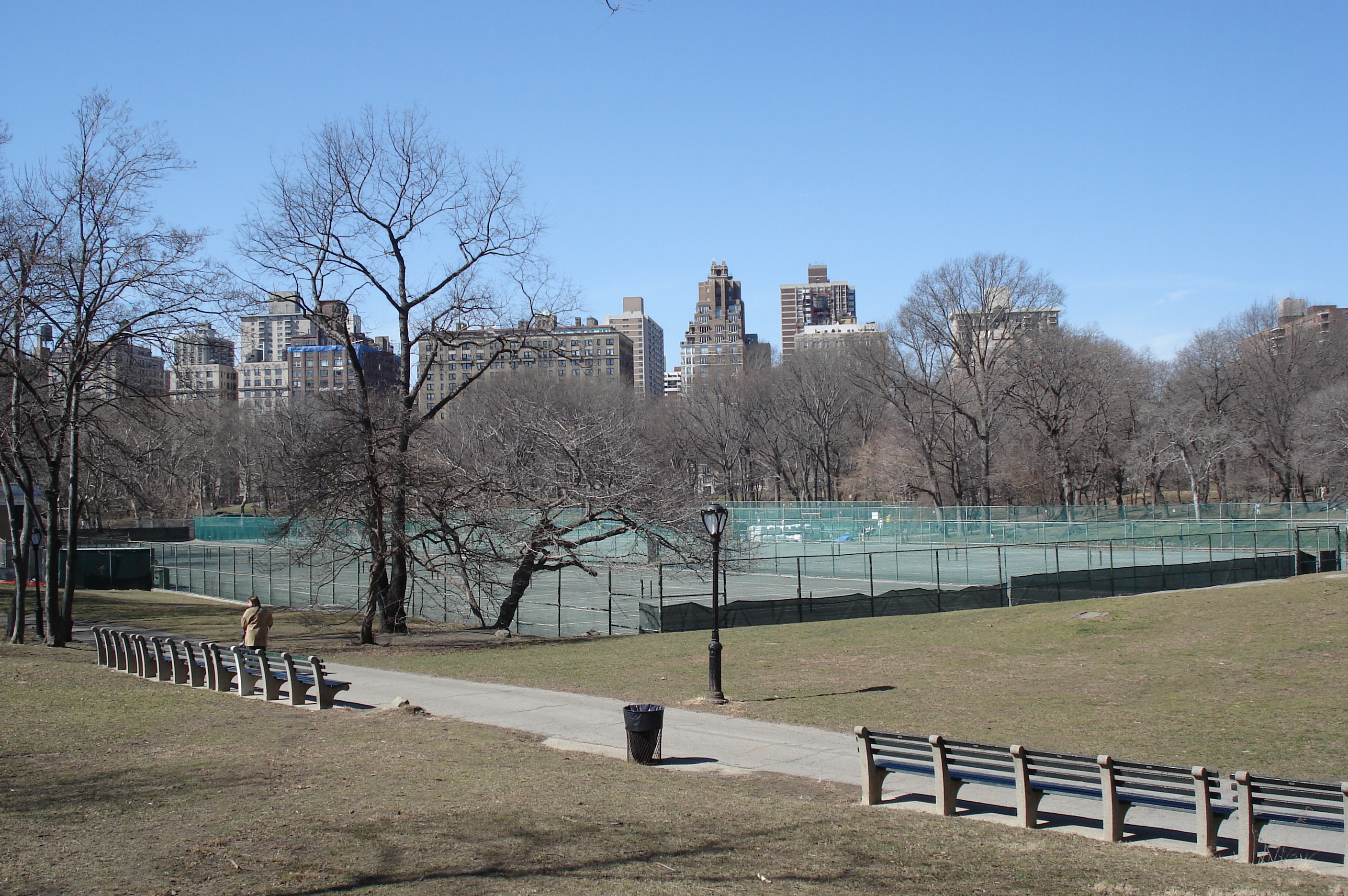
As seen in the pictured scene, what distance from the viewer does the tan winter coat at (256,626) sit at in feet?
58.4

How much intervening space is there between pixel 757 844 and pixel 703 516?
933 centimetres

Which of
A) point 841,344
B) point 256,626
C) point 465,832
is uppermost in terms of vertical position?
point 841,344

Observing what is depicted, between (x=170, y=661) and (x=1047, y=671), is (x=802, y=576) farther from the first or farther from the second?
(x=170, y=661)

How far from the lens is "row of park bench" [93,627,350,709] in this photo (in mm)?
14867

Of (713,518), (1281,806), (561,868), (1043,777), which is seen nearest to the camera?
(561,868)

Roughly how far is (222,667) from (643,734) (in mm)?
8709

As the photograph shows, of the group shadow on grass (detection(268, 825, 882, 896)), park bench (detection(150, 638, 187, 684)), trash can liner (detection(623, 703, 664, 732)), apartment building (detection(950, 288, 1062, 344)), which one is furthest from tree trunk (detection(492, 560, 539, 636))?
apartment building (detection(950, 288, 1062, 344))

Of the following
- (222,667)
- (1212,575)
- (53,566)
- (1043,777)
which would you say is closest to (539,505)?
(222,667)

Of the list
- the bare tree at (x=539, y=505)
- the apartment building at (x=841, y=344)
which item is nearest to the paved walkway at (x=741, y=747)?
the bare tree at (x=539, y=505)

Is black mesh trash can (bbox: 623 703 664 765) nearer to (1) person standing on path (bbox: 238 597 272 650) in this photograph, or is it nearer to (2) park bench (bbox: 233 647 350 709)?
(2) park bench (bbox: 233 647 350 709)

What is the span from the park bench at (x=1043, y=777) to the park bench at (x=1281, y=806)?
24 centimetres

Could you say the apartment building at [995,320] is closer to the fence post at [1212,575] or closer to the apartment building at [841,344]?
the apartment building at [841,344]

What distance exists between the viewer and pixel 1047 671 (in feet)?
60.4

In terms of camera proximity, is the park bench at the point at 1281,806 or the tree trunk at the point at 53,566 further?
the tree trunk at the point at 53,566
